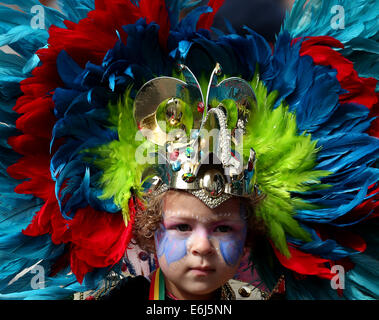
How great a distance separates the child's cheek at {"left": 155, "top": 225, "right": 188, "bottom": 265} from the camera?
120 centimetres

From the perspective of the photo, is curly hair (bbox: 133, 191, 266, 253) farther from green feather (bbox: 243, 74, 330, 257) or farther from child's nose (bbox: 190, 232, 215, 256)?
child's nose (bbox: 190, 232, 215, 256)

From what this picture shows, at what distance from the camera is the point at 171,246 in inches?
47.7

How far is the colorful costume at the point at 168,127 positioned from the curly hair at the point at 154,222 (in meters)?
0.03

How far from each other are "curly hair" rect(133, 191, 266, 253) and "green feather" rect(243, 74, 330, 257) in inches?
1.2

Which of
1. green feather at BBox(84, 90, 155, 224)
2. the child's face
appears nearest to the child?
the child's face

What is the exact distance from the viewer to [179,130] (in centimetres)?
130

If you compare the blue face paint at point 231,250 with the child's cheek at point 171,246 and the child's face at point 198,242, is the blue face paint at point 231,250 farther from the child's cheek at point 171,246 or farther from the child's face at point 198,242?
the child's cheek at point 171,246

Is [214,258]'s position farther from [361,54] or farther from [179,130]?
[361,54]

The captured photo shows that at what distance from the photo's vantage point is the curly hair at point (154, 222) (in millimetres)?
1283

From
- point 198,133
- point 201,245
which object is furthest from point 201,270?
point 198,133

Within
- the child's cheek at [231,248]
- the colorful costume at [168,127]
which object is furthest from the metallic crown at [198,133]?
the child's cheek at [231,248]

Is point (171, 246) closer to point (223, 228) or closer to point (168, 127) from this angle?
point (223, 228)

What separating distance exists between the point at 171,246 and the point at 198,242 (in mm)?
91

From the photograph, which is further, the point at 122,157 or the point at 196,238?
the point at 122,157
